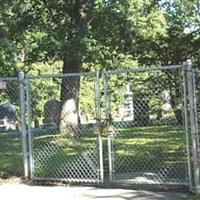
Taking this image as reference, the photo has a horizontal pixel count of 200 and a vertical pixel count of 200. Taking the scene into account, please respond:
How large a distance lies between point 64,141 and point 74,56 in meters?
5.23

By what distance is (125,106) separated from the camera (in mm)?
12664

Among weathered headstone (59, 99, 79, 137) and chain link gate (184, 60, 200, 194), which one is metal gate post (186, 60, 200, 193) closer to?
chain link gate (184, 60, 200, 194)

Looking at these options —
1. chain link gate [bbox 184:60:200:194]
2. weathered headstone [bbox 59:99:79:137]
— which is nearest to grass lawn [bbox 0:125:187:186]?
chain link gate [bbox 184:60:200:194]

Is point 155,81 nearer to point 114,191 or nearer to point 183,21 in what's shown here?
point 114,191

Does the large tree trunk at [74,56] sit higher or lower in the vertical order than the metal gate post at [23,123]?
higher

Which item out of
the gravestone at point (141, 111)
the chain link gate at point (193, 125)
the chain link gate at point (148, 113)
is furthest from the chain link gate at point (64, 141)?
the chain link gate at point (193, 125)

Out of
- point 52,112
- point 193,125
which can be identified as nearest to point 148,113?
point 193,125

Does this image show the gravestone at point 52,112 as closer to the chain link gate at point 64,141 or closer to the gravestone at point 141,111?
the chain link gate at point 64,141

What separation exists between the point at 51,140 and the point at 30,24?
296 inches

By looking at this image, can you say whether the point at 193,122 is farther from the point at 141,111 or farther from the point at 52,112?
the point at 52,112

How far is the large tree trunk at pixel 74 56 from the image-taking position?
22.4 m

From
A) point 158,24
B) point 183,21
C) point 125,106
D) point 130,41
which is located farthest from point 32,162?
point 183,21

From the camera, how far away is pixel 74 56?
22.6 m

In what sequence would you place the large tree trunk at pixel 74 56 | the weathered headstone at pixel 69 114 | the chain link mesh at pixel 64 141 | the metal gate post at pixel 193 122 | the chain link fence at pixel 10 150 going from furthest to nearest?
the large tree trunk at pixel 74 56
the weathered headstone at pixel 69 114
the chain link fence at pixel 10 150
the chain link mesh at pixel 64 141
the metal gate post at pixel 193 122
